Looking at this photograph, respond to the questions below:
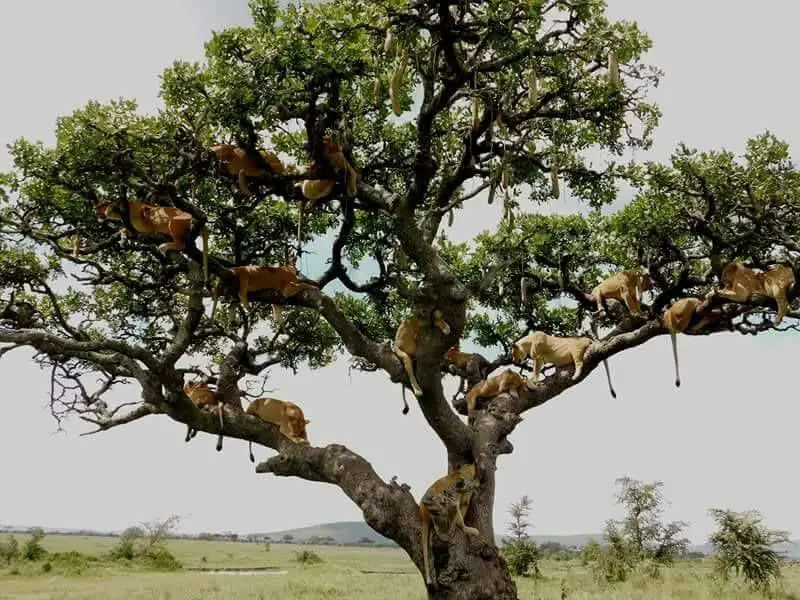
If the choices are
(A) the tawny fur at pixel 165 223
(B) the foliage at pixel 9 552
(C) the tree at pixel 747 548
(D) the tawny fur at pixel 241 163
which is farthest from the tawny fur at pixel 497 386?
(B) the foliage at pixel 9 552

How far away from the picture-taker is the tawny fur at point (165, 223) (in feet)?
28.8

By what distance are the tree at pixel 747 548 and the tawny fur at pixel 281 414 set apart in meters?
16.3

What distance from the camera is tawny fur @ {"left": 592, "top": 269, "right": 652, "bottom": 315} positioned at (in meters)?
11.2

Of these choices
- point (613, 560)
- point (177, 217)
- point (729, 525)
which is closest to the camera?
point (177, 217)

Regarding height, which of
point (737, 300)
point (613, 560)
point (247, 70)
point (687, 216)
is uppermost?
point (247, 70)

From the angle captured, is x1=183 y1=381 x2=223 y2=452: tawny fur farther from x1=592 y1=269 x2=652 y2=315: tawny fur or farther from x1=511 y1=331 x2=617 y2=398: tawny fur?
x1=592 y1=269 x2=652 y2=315: tawny fur

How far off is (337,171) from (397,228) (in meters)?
1.21

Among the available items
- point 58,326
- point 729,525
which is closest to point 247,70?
point 58,326

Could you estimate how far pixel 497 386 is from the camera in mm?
11461

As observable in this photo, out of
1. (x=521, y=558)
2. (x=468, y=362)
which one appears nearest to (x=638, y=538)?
(x=521, y=558)

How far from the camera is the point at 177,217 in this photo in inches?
348

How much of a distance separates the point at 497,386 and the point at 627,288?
281 cm

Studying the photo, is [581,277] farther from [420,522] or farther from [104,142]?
[104,142]

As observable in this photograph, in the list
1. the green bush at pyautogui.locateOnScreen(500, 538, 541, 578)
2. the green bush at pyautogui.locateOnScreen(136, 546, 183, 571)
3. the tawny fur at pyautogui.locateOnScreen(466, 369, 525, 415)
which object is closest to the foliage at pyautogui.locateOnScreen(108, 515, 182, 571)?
the green bush at pyautogui.locateOnScreen(136, 546, 183, 571)
